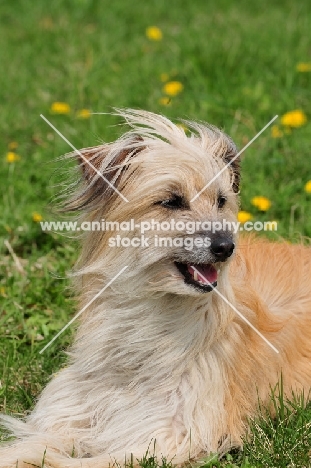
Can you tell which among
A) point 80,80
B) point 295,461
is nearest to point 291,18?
point 80,80

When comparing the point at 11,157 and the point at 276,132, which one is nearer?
the point at 11,157

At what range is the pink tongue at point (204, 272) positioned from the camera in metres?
3.87

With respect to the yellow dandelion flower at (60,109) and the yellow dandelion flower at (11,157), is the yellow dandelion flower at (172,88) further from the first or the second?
the yellow dandelion flower at (11,157)

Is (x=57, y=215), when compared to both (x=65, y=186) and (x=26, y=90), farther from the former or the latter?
(x=26, y=90)

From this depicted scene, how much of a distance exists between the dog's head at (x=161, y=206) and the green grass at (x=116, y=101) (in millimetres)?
627

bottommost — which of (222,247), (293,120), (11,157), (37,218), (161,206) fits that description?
(37,218)

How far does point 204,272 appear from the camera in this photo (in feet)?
12.8

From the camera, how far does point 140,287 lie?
13.0 ft

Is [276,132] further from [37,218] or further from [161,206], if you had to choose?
[161,206]

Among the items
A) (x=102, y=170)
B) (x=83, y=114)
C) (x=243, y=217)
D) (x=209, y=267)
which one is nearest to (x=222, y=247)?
(x=209, y=267)

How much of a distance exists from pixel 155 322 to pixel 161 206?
1.66 ft

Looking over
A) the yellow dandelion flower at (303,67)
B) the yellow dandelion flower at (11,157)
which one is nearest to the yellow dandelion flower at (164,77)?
the yellow dandelion flower at (303,67)

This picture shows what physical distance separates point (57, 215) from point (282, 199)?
236 cm

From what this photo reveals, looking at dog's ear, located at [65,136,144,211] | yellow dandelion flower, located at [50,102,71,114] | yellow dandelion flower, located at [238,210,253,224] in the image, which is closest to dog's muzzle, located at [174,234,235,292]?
dog's ear, located at [65,136,144,211]
